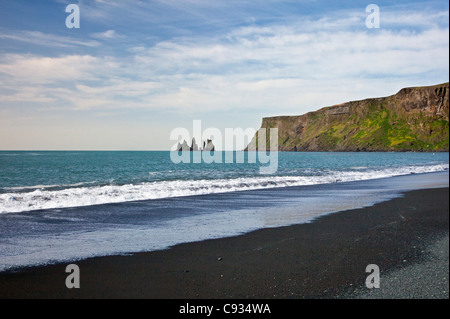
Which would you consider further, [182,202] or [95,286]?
[182,202]

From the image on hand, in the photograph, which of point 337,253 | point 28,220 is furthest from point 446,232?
point 28,220

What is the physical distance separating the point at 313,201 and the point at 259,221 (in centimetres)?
646

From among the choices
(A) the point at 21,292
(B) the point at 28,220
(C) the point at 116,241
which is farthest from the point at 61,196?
(A) the point at 21,292

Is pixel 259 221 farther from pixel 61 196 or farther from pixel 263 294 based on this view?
pixel 61 196

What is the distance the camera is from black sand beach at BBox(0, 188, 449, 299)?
6027 mm

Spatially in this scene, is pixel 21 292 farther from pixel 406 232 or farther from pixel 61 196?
pixel 61 196

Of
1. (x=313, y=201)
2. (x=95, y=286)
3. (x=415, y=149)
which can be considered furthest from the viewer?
(x=415, y=149)

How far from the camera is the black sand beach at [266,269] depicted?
603 cm

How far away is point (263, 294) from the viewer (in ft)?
19.5

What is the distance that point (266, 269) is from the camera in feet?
23.4
